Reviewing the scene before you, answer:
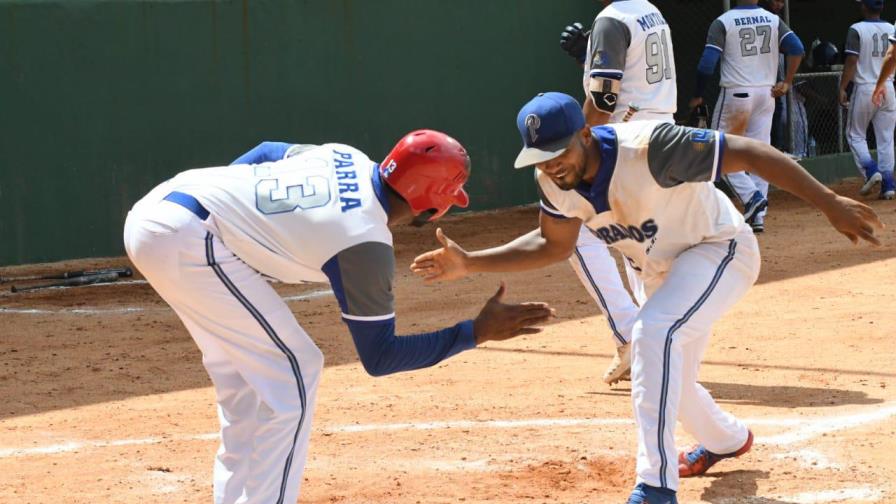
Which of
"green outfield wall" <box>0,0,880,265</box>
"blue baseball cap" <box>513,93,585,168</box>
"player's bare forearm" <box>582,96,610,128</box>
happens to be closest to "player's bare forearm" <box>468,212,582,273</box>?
"blue baseball cap" <box>513,93,585,168</box>

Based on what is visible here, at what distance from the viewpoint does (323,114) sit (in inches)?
552

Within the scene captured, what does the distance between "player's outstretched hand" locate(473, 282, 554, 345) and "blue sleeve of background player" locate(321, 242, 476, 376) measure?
48mm

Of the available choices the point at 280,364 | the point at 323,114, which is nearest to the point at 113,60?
the point at 323,114

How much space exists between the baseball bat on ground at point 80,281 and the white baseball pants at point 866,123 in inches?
336

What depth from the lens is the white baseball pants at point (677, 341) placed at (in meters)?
4.69

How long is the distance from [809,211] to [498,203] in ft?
11.8

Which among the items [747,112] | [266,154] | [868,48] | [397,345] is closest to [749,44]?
[747,112]

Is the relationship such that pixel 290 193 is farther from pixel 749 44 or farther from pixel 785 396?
pixel 749 44

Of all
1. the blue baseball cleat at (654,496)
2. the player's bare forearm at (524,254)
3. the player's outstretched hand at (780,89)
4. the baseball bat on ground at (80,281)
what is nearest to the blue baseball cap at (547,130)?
the player's bare forearm at (524,254)

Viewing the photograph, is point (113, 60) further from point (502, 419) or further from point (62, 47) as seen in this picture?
point (502, 419)

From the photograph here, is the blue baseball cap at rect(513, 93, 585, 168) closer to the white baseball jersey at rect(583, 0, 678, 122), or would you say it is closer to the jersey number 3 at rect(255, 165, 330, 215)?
the jersey number 3 at rect(255, 165, 330, 215)

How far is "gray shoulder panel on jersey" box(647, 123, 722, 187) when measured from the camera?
473cm

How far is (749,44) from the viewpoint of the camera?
41.5ft

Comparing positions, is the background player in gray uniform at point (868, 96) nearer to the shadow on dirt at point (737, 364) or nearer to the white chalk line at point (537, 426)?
the shadow on dirt at point (737, 364)
